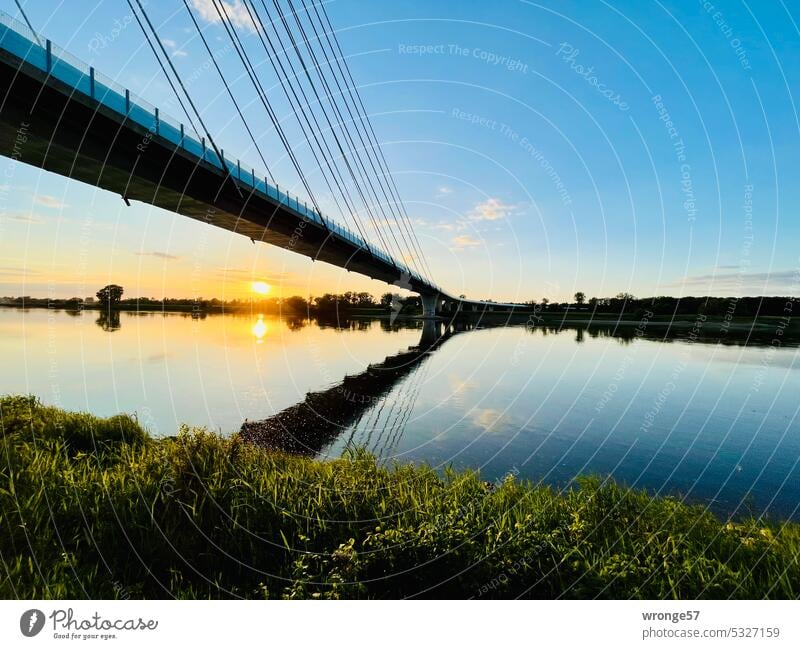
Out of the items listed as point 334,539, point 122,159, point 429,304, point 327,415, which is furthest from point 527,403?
point 429,304

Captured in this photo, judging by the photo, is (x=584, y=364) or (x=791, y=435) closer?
(x=791, y=435)

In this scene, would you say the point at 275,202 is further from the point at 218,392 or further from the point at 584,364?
the point at 584,364

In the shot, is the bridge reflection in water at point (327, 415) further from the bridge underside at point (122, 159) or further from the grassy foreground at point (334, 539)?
the bridge underside at point (122, 159)

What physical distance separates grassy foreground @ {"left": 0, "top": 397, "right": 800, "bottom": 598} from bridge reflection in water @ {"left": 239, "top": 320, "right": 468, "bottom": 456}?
6782 millimetres

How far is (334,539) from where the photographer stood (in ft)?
17.8

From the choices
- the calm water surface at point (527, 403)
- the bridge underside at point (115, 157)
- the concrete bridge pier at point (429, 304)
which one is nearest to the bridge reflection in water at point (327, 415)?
the calm water surface at point (527, 403)

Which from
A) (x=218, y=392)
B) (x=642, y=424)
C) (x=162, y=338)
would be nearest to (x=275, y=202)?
(x=218, y=392)

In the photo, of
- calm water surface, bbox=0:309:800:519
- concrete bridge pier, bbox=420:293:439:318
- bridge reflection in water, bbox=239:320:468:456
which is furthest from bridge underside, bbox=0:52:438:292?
concrete bridge pier, bbox=420:293:439:318
